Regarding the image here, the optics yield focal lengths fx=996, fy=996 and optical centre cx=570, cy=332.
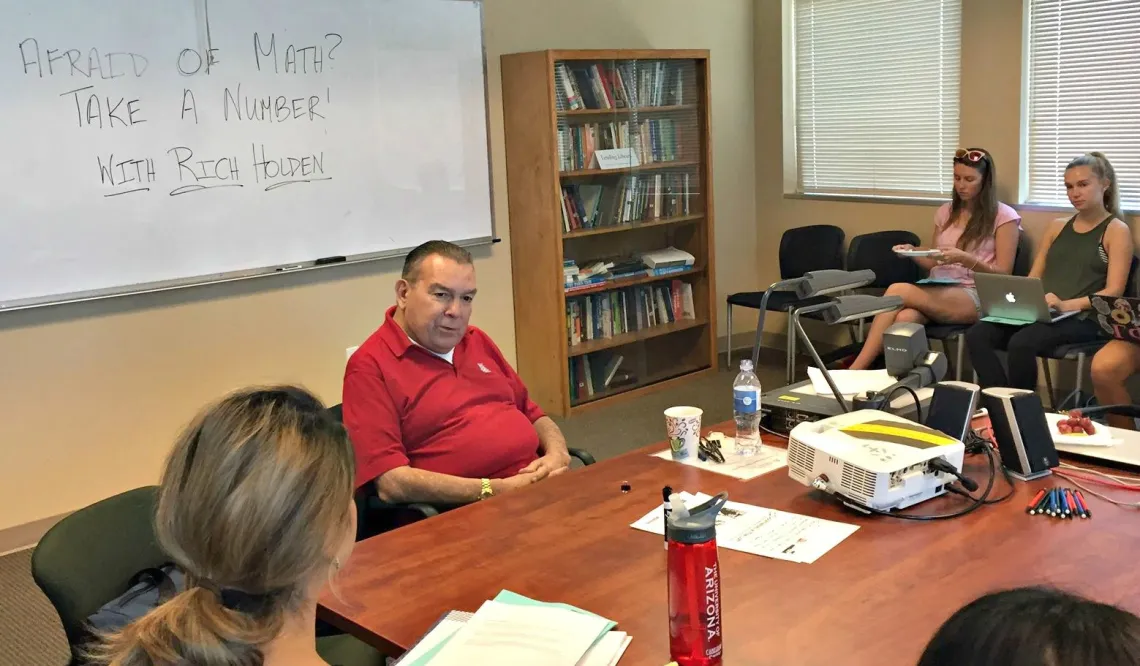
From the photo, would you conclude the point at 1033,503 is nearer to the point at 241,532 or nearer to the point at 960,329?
the point at 241,532

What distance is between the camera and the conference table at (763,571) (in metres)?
1.48

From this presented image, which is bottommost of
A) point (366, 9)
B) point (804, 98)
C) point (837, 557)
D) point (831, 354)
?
point (831, 354)

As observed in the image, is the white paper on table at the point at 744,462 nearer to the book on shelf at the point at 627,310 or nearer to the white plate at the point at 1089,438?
the white plate at the point at 1089,438

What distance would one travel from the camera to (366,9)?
437 cm

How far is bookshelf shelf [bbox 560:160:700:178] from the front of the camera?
5043mm

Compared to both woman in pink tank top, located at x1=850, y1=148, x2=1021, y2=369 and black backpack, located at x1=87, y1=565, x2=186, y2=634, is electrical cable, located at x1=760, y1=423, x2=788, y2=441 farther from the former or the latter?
woman in pink tank top, located at x1=850, y1=148, x2=1021, y2=369

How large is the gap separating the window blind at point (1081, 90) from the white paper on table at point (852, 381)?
9.37 ft

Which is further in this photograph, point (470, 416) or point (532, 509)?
point (470, 416)

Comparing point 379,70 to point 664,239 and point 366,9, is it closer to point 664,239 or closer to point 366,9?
point 366,9

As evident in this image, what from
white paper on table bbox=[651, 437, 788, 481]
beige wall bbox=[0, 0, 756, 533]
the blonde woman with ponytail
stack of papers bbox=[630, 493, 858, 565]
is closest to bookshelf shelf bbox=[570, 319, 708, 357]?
beige wall bbox=[0, 0, 756, 533]

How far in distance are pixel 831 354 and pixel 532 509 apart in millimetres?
3553

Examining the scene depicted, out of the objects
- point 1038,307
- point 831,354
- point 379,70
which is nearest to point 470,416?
point 379,70

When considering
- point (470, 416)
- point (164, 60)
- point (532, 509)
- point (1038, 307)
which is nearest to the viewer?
point (532, 509)

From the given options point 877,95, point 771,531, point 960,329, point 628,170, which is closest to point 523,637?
point 771,531
